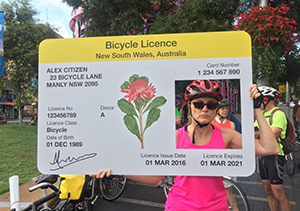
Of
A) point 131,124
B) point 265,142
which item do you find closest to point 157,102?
point 131,124

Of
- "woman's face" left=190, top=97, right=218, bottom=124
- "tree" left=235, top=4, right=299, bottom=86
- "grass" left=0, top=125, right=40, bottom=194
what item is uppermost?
"tree" left=235, top=4, right=299, bottom=86

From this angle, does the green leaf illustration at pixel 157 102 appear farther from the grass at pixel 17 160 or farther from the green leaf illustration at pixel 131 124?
the grass at pixel 17 160

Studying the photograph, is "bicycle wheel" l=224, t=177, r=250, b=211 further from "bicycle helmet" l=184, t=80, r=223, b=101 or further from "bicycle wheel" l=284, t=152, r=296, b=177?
"bicycle wheel" l=284, t=152, r=296, b=177

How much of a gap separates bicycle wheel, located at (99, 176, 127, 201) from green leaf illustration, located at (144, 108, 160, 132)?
3153mm

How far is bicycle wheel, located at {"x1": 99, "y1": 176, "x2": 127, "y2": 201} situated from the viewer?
14.3 ft

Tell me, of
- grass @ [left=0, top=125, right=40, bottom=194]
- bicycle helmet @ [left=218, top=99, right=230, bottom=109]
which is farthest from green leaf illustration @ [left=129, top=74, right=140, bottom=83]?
grass @ [left=0, top=125, right=40, bottom=194]

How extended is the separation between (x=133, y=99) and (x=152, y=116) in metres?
0.19

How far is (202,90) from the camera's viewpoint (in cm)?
153

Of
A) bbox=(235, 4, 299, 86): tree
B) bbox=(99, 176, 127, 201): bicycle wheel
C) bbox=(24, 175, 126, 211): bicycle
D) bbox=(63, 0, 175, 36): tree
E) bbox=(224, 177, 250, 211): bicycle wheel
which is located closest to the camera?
bbox=(24, 175, 126, 211): bicycle

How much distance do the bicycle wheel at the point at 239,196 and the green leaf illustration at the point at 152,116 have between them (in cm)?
234

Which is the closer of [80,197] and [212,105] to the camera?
[212,105]

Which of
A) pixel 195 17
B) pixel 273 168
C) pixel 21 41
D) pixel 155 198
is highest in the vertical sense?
pixel 21 41

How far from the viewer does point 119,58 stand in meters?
1.61

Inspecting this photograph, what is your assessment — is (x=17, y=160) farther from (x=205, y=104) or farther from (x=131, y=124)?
(x=205, y=104)
